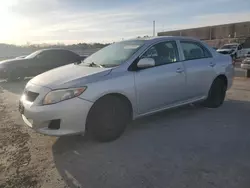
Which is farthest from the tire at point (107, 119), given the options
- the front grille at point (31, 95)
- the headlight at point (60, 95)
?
the front grille at point (31, 95)

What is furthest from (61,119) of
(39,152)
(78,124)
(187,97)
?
(187,97)

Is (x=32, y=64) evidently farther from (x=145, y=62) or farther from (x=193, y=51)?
(x=145, y=62)

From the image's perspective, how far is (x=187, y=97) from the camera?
17.1 feet

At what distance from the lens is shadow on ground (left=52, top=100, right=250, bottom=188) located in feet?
9.67

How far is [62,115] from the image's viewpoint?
11.6ft

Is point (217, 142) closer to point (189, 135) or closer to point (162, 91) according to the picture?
point (189, 135)

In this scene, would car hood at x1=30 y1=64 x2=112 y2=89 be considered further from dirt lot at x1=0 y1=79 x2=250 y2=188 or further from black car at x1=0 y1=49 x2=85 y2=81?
black car at x1=0 y1=49 x2=85 y2=81

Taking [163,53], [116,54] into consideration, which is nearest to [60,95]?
[116,54]

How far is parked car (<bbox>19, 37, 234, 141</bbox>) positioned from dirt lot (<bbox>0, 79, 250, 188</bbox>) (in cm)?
35

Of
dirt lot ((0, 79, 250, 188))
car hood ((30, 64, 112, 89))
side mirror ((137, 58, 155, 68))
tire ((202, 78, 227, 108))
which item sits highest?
side mirror ((137, 58, 155, 68))

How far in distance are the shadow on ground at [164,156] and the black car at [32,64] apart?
8.45 meters

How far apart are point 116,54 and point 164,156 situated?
2.06 meters

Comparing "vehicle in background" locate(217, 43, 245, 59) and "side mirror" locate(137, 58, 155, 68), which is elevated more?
"side mirror" locate(137, 58, 155, 68)

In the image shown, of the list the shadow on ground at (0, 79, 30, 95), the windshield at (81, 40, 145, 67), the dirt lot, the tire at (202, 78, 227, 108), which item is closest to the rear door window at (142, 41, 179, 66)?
Answer: the windshield at (81, 40, 145, 67)
